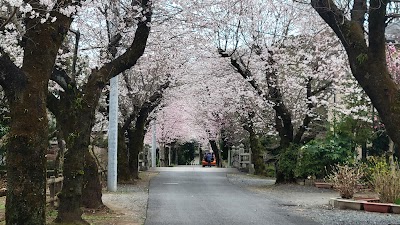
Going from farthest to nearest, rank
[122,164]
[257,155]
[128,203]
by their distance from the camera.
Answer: [257,155] → [122,164] → [128,203]

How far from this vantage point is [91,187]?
40.7ft

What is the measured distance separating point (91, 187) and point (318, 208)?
18.5 ft

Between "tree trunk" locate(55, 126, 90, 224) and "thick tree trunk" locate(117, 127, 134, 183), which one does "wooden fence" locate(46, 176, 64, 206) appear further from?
"thick tree trunk" locate(117, 127, 134, 183)

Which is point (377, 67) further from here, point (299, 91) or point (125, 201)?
point (299, 91)

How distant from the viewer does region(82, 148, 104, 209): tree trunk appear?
1223 cm

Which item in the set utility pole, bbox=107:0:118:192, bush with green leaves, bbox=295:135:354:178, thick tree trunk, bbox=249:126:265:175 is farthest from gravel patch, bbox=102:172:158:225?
thick tree trunk, bbox=249:126:265:175

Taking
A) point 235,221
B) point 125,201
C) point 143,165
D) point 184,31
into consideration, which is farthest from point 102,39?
A: point 143,165

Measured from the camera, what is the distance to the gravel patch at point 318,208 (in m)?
10.6

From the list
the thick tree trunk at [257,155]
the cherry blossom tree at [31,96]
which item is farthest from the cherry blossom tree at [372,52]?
the thick tree trunk at [257,155]

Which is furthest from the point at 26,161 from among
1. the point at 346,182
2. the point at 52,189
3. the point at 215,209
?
the point at 346,182

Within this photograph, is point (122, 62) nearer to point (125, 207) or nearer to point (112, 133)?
point (125, 207)

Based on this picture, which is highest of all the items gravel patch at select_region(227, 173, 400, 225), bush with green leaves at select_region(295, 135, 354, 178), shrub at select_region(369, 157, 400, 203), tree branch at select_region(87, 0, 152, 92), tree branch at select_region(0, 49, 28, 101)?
tree branch at select_region(87, 0, 152, 92)

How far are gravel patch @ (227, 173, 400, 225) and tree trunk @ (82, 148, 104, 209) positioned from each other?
15.2 feet

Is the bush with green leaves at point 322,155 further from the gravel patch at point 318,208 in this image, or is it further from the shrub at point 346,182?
the shrub at point 346,182
